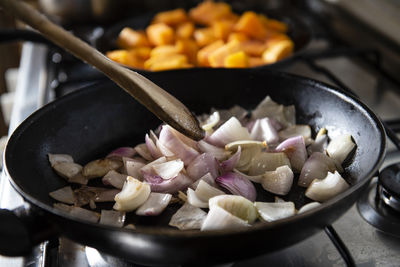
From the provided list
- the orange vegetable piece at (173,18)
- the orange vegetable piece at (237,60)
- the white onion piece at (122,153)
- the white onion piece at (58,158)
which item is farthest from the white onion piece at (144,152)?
the orange vegetable piece at (173,18)

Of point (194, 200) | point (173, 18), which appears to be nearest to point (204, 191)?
point (194, 200)

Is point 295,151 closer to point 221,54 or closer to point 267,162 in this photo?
point 267,162

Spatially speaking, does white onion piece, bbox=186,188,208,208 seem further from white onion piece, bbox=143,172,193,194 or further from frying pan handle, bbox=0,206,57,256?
frying pan handle, bbox=0,206,57,256

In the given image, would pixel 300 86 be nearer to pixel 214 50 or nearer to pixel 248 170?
pixel 248 170

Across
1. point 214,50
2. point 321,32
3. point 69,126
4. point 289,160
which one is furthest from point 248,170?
point 321,32

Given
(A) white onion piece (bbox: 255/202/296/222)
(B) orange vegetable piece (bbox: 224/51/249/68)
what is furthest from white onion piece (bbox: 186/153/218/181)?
(B) orange vegetable piece (bbox: 224/51/249/68)

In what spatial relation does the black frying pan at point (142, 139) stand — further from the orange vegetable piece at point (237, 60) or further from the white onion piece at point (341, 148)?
the orange vegetable piece at point (237, 60)
